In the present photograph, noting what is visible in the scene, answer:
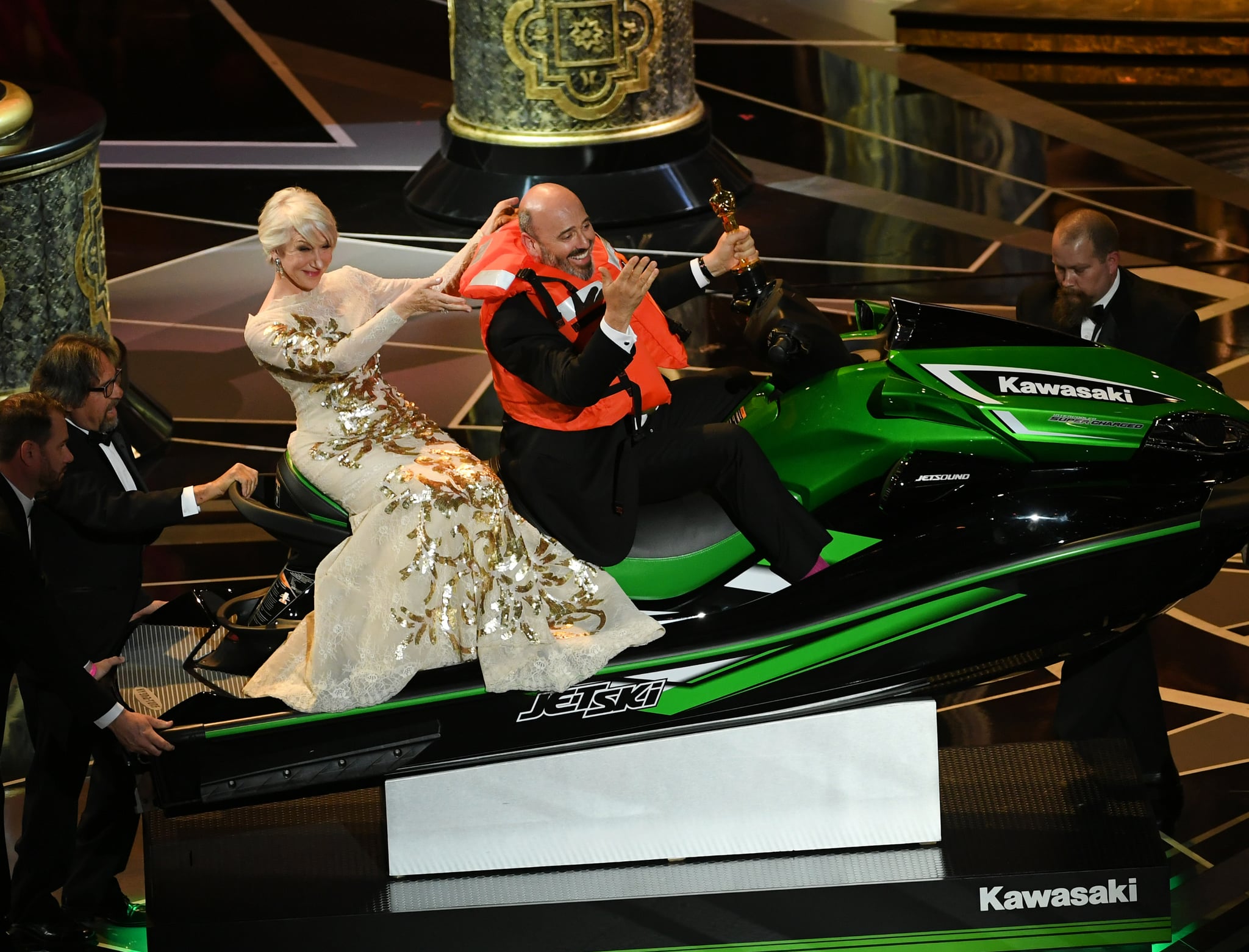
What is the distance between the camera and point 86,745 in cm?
331

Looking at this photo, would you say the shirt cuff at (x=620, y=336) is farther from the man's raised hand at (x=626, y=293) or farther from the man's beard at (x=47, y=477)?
the man's beard at (x=47, y=477)

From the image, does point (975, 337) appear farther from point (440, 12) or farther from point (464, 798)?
point (440, 12)

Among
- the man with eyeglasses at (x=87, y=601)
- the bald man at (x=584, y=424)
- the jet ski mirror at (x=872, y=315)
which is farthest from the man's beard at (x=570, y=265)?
the man with eyeglasses at (x=87, y=601)

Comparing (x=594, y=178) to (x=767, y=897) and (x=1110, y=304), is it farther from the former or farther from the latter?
(x=767, y=897)

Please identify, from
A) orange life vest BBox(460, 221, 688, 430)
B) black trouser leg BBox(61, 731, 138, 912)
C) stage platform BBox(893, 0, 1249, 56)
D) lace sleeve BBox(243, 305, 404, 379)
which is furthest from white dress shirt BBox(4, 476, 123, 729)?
stage platform BBox(893, 0, 1249, 56)

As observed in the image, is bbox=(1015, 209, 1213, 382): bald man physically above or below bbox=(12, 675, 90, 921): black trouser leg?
above

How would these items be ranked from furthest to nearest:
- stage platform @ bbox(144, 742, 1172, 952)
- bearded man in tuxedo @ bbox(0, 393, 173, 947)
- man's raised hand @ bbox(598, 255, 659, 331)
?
1. stage platform @ bbox(144, 742, 1172, 952)
2. bearded man in tuxedo @ bbox(0, 393, 173, 947)
3. man's raised hand @ bbox(598, 255, 659, 331)

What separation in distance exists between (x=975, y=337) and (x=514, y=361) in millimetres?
910

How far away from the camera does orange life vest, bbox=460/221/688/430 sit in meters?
3.11

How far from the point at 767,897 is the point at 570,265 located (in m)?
1.27

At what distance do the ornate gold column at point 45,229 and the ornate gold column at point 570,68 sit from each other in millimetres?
2411

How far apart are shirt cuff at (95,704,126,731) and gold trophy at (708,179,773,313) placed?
1.45 metres

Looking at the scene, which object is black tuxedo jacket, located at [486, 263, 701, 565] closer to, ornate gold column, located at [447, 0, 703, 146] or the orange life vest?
the orange life vest

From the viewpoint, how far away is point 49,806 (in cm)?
326
